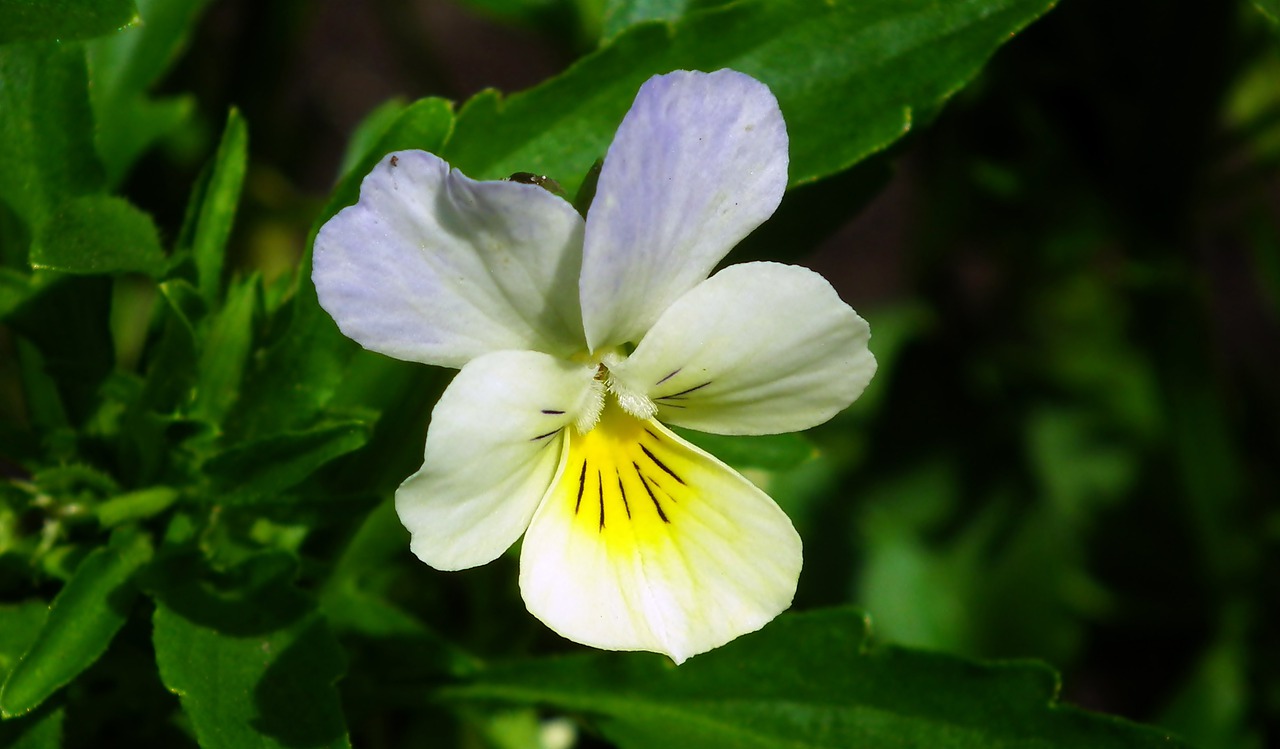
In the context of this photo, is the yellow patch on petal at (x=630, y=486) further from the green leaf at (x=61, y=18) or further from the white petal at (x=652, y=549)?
the green leaf at (x=61, y=18)

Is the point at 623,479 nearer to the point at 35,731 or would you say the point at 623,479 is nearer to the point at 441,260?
the point at 441,260

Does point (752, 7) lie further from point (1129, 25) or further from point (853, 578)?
point (853, 578)

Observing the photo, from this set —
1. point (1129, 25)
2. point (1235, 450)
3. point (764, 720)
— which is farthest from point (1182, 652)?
point (764, 720)

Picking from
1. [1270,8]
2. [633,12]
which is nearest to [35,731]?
[633,12]

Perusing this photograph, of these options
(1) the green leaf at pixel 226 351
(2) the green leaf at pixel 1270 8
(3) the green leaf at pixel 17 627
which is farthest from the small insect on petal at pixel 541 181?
(2) the green leaf at pixel 1270 8

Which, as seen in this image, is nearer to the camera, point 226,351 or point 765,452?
point 226,351
